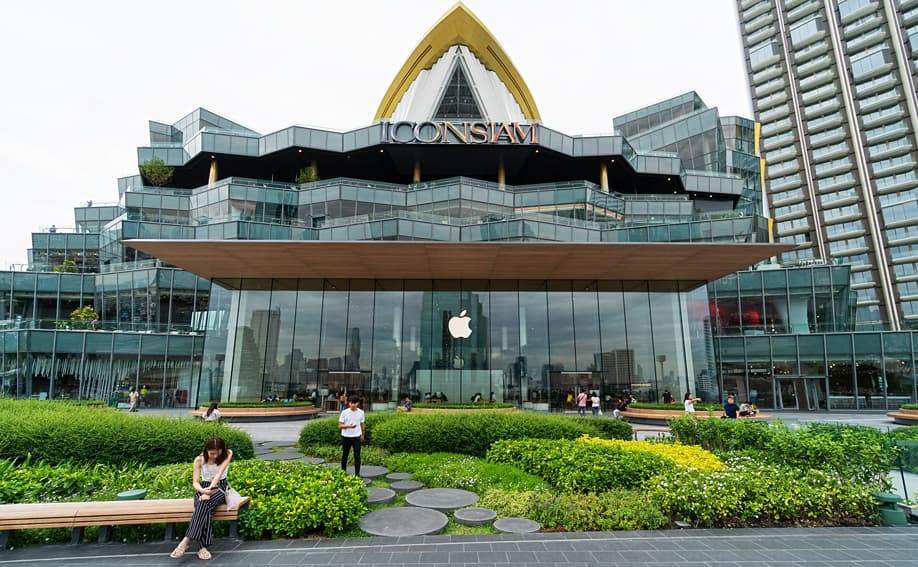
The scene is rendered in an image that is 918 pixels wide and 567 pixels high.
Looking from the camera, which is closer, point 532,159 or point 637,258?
point 637,258

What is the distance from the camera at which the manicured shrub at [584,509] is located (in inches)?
280

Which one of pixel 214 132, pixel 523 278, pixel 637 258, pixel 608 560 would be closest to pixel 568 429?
pixel 608 560

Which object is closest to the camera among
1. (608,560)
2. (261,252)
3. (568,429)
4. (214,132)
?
(608,560)

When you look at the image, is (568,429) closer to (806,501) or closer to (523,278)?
(806,501)

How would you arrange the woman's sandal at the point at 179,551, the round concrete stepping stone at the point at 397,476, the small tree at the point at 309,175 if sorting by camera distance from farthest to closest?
the small tree at the point at 309,175, the round concrete stepping stone at the point at 397,476, the woman's sandal at the point at 179,551

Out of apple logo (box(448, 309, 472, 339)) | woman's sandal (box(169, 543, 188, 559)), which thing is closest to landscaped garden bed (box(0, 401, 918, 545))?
woman's sandal (box(169, 543, 188, 559))

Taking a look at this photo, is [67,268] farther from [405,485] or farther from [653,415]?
[653,415]

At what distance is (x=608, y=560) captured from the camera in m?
5.85

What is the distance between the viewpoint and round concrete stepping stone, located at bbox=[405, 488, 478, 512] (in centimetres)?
821

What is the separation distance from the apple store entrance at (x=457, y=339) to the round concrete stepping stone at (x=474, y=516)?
60.9ft

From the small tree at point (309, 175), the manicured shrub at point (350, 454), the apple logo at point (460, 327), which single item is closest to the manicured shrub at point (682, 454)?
the manicured shrub at point (350, 454)

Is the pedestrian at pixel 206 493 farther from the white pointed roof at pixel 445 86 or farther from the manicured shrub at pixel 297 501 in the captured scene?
the white pointed roof at pixel 445 86

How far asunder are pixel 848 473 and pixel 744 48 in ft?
353

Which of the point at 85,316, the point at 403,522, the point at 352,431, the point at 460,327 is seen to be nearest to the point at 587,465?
the point at 403,522
